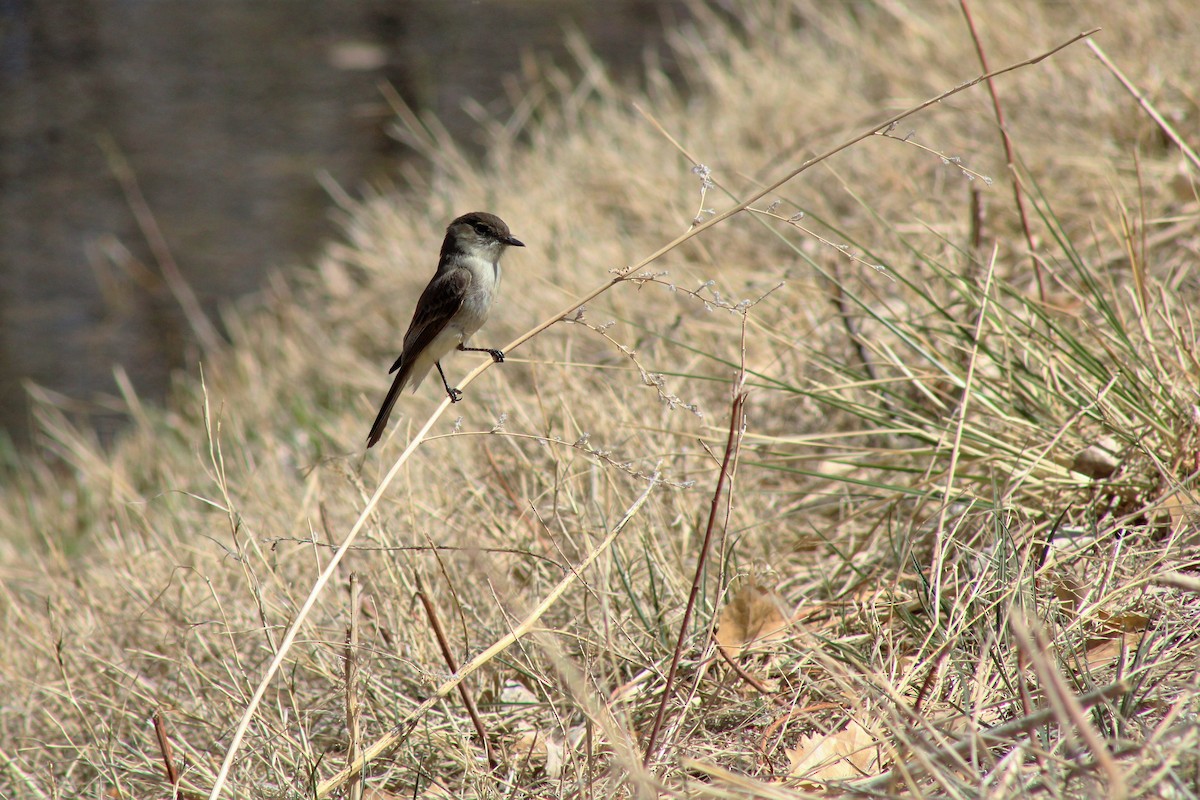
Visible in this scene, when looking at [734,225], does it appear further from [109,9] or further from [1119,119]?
[109,9]

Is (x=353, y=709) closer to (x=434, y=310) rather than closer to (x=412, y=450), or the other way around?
(x=412, y=450)

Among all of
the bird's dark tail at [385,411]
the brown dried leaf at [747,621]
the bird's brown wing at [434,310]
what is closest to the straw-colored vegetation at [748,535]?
the brown dried leaf at [747,621]

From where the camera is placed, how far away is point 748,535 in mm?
2855

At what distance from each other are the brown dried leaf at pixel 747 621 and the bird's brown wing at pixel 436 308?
96 centimetres

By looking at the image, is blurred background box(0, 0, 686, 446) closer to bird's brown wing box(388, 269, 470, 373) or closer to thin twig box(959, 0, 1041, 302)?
bird's brown wing box(388, 269, 470, 373)

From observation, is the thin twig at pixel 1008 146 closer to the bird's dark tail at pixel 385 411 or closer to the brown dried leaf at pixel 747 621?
the brown dried leaf at pixel 747 621

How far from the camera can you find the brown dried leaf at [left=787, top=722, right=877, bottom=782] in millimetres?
1988

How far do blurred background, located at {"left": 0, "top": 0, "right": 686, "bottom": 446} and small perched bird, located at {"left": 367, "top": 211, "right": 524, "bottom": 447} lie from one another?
13.3ft

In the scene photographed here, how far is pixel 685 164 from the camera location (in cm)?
572

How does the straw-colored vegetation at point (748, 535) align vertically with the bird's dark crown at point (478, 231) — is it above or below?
below

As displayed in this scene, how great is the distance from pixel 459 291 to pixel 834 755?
1352mm

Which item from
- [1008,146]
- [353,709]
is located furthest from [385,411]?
[1008,146]

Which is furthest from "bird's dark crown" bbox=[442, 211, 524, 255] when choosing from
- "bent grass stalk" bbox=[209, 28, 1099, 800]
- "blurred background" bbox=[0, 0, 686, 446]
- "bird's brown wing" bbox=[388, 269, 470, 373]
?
"blurred background" bbox=[0, 0, 686, 446]

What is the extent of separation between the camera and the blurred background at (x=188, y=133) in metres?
8.00
